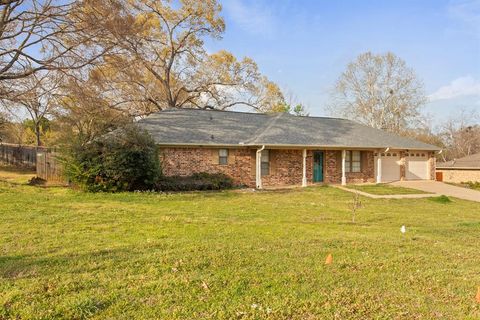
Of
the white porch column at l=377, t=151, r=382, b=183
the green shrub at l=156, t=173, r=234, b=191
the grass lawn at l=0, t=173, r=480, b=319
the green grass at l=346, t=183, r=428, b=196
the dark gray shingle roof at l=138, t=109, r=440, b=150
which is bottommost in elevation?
the grass lawn at l=0, t=173, r=480, b=319

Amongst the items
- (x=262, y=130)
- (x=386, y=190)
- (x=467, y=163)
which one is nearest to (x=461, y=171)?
(x=467, y=163)

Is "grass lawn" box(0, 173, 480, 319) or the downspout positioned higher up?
the downspout

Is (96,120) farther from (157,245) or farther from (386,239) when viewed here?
(386,239)

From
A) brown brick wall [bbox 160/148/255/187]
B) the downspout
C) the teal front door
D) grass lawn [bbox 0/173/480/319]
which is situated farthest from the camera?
the teal front door

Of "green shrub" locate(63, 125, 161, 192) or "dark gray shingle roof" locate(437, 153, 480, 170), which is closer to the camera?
"green shrub" locate(63, 125, 161, 192)

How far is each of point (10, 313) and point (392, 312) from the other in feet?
12.3

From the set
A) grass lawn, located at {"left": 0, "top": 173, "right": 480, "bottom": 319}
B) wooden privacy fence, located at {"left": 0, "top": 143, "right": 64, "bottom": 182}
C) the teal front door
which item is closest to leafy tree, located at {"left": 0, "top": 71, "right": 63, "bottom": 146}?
wooden privacy fence, located at {"left": 0, "top": 143, "right": 64, "bottom": 182}

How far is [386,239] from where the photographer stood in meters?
7.41

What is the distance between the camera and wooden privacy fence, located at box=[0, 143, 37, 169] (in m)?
29.9

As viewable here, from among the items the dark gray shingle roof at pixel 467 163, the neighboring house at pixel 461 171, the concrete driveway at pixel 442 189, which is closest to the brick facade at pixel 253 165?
the concrete driveway at pixel 442 189

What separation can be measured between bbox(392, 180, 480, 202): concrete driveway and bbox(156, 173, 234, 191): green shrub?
33.3 ft

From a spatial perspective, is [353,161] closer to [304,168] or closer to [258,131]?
[304,168]

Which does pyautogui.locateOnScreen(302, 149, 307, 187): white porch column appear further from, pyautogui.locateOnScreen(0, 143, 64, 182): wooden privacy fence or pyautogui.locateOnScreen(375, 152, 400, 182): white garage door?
pyautogui.locateOnScreen(0, 143, 64, 182): wooden privacy fence

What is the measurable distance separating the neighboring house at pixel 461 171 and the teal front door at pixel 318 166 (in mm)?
13382
